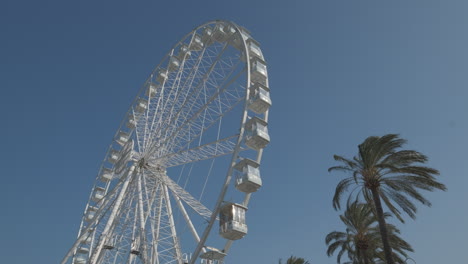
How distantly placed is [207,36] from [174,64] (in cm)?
434

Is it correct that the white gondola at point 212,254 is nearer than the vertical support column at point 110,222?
Yes

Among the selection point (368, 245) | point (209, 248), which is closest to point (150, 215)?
point (209, 248)

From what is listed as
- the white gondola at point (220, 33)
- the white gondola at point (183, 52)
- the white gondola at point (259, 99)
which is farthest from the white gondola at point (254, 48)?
the white gondola at point (183, 52)

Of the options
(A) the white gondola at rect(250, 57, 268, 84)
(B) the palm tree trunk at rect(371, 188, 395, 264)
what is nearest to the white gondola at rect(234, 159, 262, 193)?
Answer: (B) the palm tree trunk at rect(371, 188, 395, 264)

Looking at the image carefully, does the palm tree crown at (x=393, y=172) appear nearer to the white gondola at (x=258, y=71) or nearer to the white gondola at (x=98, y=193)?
the white gondola at (x=258, y=71)

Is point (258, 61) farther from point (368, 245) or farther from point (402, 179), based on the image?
point (368, 245)

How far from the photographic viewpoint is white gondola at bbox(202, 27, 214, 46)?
2674 cm

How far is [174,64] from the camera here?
98.4ft

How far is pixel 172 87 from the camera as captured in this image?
1065 inches

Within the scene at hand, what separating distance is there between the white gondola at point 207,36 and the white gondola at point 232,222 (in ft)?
46.3

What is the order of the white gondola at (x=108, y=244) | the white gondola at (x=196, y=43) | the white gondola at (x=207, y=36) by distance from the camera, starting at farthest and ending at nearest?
the white gondola at (x=196, y=43) < the white gondola at (x=207, y=36) < the white gondola at (x=108, y=244)

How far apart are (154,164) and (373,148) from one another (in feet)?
46.3

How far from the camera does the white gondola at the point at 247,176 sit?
16875 millimetres

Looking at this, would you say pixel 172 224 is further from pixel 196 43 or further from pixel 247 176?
pixel 196 43
